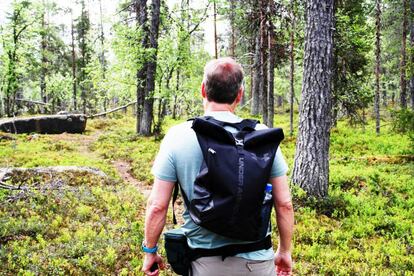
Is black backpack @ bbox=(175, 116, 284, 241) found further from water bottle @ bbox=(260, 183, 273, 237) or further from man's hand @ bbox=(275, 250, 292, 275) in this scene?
man's hand @ bbox=(275, 250, 292, 275)

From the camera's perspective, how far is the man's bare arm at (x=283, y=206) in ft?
9.02

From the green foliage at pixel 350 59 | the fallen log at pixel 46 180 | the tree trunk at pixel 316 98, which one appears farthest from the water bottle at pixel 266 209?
the green foliage at pixel 350 59

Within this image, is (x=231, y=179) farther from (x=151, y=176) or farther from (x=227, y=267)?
(x=151, y=176)

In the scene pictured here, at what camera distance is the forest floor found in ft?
20.7

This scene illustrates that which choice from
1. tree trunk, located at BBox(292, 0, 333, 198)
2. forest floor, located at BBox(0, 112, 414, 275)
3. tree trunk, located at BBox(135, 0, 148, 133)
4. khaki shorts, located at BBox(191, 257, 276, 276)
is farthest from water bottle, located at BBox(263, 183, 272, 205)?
tree trunk, located at BBox(135, 0, 148, 133)

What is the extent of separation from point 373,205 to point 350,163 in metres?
5.62

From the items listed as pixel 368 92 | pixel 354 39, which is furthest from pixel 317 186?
pixel 368 92

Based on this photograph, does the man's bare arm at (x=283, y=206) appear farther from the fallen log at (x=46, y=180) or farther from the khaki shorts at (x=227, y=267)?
the fallen log at (x=46, y=180)

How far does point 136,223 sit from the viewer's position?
8.02 m

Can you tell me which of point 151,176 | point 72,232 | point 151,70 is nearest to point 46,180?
point 151,176

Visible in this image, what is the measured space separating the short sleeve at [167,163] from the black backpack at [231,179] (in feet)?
0.76

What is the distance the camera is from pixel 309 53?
30.1 feet

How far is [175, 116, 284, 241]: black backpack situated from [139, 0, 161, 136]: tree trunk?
1946cm

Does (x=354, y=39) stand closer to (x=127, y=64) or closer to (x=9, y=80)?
(x=127, y=64)
